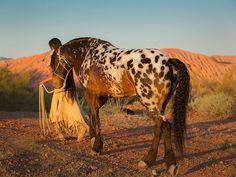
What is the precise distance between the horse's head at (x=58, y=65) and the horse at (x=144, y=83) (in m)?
0.46

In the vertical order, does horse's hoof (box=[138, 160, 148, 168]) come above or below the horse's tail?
below

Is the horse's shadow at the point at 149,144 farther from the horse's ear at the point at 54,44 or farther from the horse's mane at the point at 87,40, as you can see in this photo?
the horse's ear at the point at 54,44

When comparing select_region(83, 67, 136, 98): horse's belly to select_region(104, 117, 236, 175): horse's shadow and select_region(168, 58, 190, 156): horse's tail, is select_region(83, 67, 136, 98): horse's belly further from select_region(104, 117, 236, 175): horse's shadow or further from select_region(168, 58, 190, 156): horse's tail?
select_region(104, 117, 236, 175): horse's shadow

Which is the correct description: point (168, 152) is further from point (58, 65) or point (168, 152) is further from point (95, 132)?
point (58, 65)

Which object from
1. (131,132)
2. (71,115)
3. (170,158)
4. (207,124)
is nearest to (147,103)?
(170,158)

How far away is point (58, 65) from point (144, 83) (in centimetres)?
229

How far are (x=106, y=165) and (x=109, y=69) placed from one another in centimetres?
156

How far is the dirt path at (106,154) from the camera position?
5432 millimetres

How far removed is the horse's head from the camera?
7320 millimetres

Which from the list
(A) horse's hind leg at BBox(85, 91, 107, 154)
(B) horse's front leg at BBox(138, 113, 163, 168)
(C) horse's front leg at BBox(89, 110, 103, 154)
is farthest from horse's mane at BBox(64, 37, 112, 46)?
(B) horse's front leg at BBox(138, 113, 163, 168)

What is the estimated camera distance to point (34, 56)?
47000 millimetres

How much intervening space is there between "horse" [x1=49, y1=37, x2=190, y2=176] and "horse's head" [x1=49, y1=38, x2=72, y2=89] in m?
0.46

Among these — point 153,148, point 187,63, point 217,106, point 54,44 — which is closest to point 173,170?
point 153,148

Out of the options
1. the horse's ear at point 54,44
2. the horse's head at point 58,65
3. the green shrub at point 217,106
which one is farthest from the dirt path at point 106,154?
the green shrub at point 217,106
